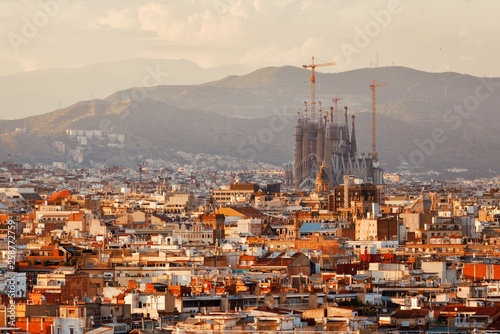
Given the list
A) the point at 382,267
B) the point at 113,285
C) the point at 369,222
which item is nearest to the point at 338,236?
the point at 369,222

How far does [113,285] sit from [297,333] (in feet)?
85.2

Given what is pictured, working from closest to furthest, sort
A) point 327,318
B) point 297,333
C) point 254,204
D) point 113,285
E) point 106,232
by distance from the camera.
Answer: point 297,333
point 327,318
point 113,285
point 106,232
point 254,204

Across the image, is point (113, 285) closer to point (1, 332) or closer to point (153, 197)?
point (1, 332)

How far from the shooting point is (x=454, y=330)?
45094 mm

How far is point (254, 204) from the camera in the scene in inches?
6181

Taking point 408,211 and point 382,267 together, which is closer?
point 382,267

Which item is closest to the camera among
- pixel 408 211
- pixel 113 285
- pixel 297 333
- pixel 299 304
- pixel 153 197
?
pixel 297 333

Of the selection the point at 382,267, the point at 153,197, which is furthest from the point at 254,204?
the point at 382,267

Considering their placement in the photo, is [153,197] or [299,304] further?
[153,197]

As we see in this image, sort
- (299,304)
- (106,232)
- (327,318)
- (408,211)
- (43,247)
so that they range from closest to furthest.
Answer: (327,318) → (299,304) → (43,247) → (106,232) → (408,211)

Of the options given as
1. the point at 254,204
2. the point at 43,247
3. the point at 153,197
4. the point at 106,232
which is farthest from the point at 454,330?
the point at 153,197

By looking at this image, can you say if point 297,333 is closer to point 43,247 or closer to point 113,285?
point 113,285

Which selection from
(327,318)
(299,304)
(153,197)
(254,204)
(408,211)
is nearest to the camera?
(327,318)

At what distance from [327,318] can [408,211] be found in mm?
73771
